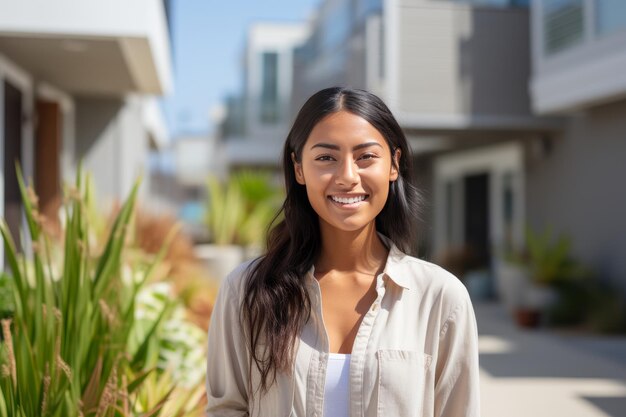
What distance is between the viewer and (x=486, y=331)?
31.8 ft

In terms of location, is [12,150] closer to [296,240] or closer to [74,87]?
[74,87]

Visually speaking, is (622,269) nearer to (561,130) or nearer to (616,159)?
(616,159)

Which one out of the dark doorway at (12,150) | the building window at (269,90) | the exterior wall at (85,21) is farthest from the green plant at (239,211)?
the building window at (269,90)

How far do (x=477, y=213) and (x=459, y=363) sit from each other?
13635 millimetres

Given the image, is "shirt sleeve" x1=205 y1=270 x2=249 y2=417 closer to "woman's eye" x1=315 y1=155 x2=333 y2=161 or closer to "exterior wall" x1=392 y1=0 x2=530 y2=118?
"woman's eye" x1=315 y1=155 x2=333 y2=161

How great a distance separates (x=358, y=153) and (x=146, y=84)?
26.9 ft

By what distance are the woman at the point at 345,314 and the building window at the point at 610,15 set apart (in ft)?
25.8

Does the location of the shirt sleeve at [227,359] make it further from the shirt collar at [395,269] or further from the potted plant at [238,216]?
the potted plant at [238,216]

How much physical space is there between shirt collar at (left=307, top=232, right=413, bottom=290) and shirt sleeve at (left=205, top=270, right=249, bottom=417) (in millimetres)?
208

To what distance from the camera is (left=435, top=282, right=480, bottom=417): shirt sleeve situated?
189cm

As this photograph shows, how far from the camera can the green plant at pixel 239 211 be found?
476 inches

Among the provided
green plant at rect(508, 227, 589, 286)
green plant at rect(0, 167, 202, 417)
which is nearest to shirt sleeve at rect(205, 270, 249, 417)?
green plant at rect(0, 167, 202, 417)

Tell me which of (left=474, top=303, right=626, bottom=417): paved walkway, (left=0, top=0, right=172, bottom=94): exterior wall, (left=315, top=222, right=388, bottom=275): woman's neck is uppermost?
(left=0, top=0, right=172, bottom=94): exterior wall

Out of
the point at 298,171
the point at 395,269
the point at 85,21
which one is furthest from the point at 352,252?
the point at 85,21
